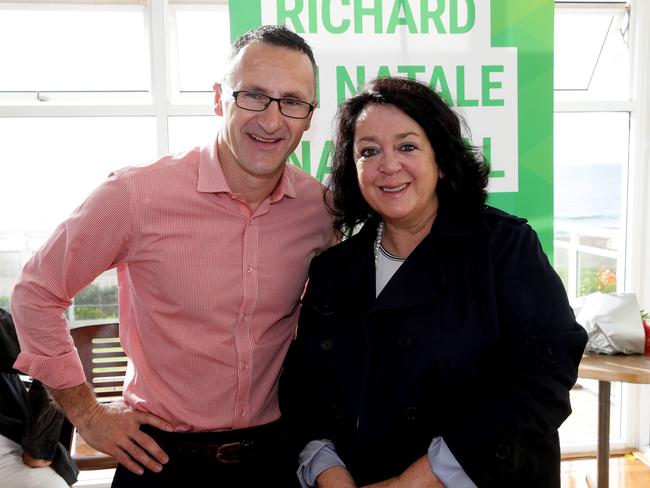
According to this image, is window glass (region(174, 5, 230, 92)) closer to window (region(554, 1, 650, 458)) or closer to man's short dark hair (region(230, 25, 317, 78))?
man's short dark hair (region(230, 25, 317, 78))

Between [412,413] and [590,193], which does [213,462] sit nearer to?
[412,413]

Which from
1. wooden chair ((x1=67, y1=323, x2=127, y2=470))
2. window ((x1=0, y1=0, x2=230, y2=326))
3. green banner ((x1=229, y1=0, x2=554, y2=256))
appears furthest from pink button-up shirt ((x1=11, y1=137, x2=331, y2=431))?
window ((x1=0, y1=0, x2=230, y2=326))

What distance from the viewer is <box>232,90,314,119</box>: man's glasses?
1807 mm

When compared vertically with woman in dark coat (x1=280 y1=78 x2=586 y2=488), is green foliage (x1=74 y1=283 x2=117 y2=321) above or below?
below

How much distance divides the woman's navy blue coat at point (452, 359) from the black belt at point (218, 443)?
157 mm

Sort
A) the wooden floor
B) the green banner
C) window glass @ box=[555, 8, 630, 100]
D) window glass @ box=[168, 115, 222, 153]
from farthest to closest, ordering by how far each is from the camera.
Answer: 1. window glass @ box=[555, 8, 630, 100]
2. window glass @ box=[168, 115, 222, 153]
3. the wooden floor
4. the green banner

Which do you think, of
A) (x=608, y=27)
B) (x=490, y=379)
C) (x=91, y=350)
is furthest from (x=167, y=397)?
(x=608, y=27)

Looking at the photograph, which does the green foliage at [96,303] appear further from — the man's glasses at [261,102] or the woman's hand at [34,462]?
the man's glasses at [261,102]

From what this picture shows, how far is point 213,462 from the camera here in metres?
1.79

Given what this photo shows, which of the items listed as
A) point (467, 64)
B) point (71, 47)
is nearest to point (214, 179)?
point (467, 64)

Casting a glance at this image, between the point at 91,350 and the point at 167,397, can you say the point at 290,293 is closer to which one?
the point at 167,397

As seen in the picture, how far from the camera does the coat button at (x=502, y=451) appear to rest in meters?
1.50

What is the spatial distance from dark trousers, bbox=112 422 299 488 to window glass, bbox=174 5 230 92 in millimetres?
2455

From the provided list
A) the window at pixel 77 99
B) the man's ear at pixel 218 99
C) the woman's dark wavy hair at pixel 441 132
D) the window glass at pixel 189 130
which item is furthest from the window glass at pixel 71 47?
the woman's dark wavy hair at pixel 441 132
